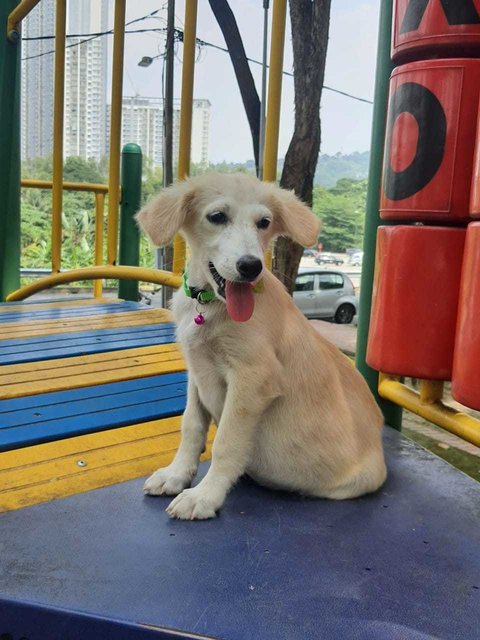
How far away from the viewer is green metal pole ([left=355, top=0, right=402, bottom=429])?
190 centimetres

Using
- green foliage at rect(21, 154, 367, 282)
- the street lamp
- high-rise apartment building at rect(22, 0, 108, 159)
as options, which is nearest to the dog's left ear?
green foliage at rect(21, 154, 367, 282)

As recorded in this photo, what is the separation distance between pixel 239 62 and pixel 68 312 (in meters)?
3.91

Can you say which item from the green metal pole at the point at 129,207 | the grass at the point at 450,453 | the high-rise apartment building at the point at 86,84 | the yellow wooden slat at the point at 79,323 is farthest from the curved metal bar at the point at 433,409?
the high-rise apartment building at the point at 86,84

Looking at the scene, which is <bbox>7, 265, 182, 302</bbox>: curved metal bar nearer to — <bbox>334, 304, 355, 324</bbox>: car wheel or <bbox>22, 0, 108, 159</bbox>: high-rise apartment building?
<bbox>22, 0, 108, 159</bbox>: high-rise apartment building

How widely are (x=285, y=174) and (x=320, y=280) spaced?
769 cm

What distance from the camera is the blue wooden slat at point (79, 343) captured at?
224 centimetres

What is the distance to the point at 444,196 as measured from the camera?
1.42 m

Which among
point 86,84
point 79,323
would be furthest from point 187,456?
point 86,84

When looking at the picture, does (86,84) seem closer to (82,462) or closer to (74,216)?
(74,216)

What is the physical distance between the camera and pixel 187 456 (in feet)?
4.46

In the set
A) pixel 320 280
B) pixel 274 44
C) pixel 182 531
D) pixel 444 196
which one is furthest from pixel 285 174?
pixel 320 280

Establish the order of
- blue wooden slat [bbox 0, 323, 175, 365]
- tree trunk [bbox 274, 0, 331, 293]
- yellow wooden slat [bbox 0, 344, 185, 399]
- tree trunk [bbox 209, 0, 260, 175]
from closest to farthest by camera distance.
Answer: yellow wooden slat [bbox 0, 344, 185, 399]
blue wooden slat [bbox 0, 323, 175, 365]
tree trunk [bbox 209, 0, 260, 175]
tree trunk [bbox 274, 0, 331, 293]

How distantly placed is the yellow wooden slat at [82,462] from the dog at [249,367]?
12cm

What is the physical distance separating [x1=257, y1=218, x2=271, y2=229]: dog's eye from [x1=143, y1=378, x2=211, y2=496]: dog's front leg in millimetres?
397
